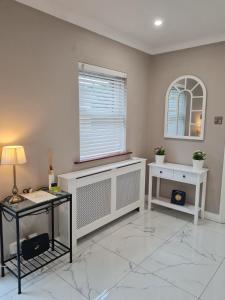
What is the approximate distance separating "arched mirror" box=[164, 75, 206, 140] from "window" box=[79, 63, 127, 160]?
761mm

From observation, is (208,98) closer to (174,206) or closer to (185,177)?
(185,177)

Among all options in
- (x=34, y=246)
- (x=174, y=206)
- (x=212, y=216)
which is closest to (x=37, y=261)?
(x=34, y=246)

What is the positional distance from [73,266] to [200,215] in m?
2.06

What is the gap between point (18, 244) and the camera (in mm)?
1917

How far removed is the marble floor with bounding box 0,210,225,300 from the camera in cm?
196

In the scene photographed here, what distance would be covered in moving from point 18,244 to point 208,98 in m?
2.93

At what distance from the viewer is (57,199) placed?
2201mm

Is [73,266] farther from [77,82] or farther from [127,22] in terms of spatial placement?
[127,22]

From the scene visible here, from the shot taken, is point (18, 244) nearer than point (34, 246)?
Yes

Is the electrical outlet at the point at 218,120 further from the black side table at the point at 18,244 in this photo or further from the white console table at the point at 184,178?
the black side table at the point at 18,244

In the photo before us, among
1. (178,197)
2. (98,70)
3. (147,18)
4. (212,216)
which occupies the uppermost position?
(147,18)

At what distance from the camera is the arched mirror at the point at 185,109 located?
3.29 meters

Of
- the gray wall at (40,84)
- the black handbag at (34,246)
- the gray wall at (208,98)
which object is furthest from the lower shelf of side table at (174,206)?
the black handbag at (34,246)

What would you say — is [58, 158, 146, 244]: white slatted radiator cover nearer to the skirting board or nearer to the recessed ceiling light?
the skirting board
